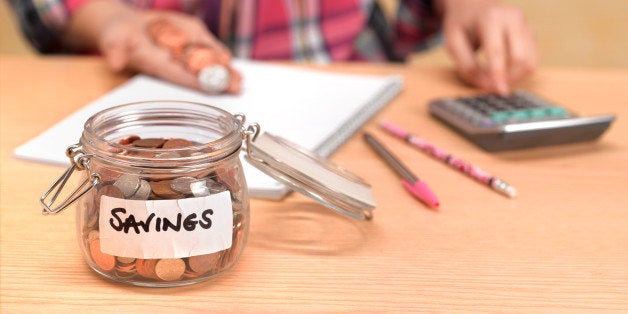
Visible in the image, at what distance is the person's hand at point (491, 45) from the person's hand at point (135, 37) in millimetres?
280

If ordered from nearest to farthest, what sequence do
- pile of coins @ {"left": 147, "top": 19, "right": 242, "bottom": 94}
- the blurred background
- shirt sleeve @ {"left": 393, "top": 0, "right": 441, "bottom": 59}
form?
1. pile of coins @ {"left": 147, "top": 19, "right": 242, "bottom": 94}
2. shirt sleeve @ {"left": 393, "top": 0, "right": 441, "bottom": 59}
3. the blurred background

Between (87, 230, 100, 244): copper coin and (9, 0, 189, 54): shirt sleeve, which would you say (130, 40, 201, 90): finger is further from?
(87, 230, 100, 244): copper coin

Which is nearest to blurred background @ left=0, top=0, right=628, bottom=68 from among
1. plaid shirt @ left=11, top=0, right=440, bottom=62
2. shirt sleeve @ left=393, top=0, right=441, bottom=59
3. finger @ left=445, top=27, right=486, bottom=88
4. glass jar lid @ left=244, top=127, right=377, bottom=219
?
shirt sleeve @ left=393, top=0, right=441, bottom=59

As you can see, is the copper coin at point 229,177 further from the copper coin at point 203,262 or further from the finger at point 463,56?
the finger at point 463,56

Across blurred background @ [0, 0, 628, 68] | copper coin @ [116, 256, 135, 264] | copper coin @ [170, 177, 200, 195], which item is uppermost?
copper coin @ [170, 177, 200, 195]

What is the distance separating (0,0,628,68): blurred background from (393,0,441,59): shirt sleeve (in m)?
0.51

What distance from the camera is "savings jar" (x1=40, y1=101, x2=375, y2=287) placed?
38 centimetres

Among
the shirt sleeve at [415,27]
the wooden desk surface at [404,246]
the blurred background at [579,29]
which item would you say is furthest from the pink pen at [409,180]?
the blurred background at [579,29]

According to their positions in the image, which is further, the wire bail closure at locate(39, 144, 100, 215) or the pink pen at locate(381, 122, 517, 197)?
the pink pen at locate(381, 122, 517, 197)

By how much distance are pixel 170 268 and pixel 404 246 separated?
0.15 metres

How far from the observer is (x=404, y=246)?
0.47m

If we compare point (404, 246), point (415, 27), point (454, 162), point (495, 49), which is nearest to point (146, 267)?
point (404, 246)

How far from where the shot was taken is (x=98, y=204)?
39 centimetres

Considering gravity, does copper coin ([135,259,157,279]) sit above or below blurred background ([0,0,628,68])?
above
